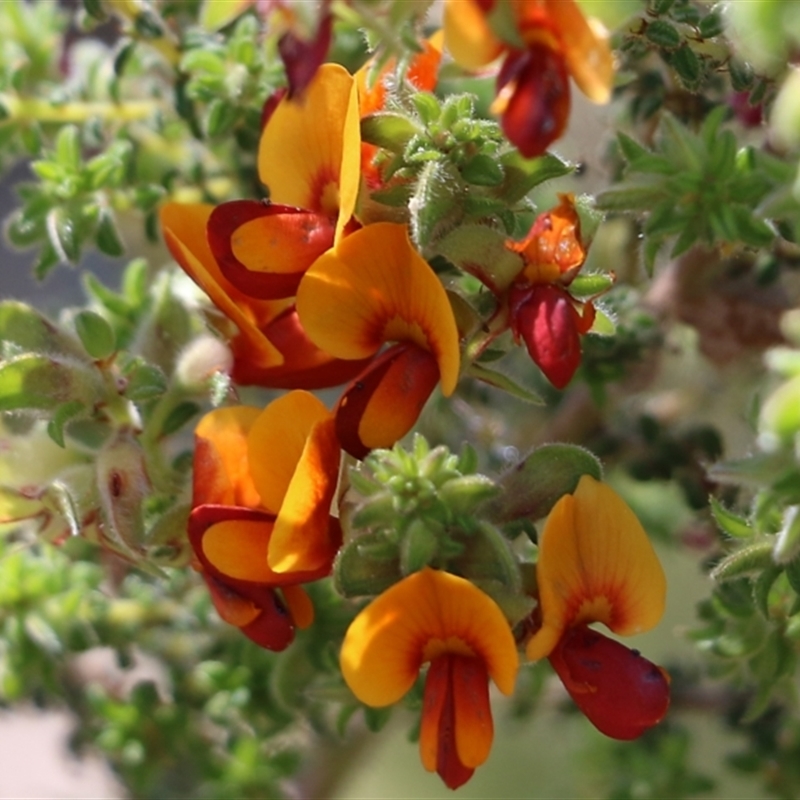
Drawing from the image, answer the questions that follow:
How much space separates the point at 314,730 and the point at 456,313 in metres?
0.58

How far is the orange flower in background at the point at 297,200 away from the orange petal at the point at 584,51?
0.44 feet

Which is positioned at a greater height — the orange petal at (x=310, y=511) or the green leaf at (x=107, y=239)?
the orange petal at (x=310, y=511)

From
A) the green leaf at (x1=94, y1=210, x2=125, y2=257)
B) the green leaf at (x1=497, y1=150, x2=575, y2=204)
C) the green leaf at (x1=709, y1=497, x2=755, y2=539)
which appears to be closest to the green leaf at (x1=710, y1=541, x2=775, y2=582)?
the green leaf at (x1=709, y1=497, x2=755, y2=539)

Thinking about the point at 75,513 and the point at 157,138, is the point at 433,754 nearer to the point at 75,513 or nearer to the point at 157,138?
the point at 75,513

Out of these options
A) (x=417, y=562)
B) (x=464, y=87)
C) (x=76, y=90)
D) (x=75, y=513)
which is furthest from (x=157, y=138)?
(x=417, y=562)

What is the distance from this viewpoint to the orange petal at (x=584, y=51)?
544mm

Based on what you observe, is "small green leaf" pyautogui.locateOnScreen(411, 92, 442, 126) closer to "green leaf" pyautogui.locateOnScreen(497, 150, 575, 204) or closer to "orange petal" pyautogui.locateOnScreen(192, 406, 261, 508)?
"green leaf" pyautogui.locateOnScreen(497, 150, 575, 204)

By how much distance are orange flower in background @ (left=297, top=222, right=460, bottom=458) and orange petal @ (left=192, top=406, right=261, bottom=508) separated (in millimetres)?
74

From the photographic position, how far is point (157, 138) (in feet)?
3.66

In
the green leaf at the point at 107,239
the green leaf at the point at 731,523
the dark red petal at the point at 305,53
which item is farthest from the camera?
the green leaf at the point at 107,239

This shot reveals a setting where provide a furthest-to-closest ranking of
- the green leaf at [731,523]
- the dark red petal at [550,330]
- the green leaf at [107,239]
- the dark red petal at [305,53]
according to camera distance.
Answer: the green leaf at [107,239]
the green leaf at [731,523]
the dark red petal at [550,330]
the dark red petal at [305,53]

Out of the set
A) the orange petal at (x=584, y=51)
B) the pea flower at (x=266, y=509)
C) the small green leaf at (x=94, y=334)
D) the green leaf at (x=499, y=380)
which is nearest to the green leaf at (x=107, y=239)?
the small green leaf at (x=94, y=334)

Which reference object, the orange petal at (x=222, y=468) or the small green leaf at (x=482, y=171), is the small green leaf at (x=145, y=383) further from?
the small green leaf at (x=482, y=171)

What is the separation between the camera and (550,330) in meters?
0.64
